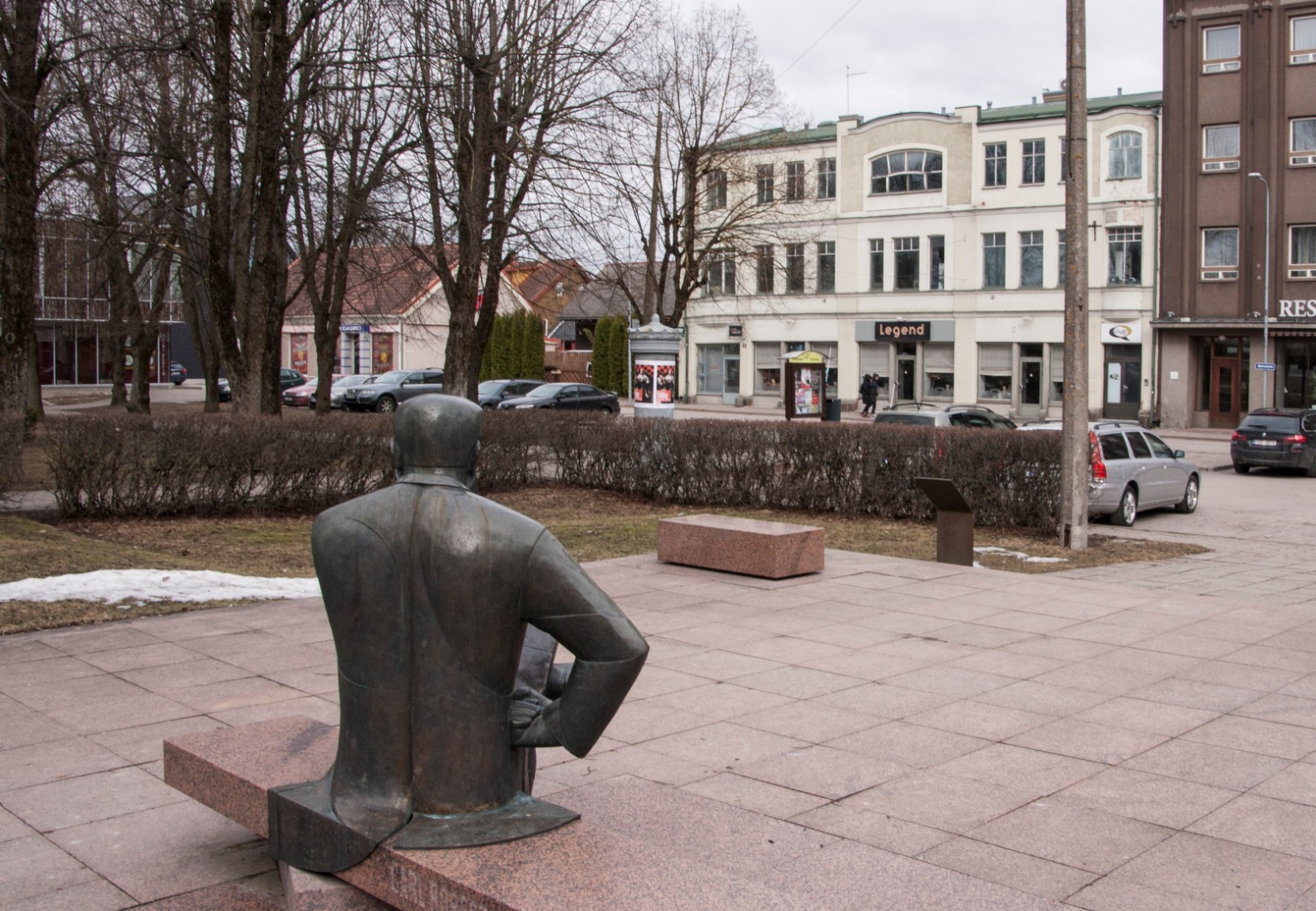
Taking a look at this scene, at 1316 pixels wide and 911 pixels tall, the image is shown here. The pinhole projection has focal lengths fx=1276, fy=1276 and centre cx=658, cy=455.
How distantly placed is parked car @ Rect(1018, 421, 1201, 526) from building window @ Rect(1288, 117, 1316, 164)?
26596 mm

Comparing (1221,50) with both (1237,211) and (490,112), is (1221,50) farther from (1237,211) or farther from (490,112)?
(490,112)

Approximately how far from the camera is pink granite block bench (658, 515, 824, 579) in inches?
441

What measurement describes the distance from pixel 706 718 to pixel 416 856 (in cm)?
352

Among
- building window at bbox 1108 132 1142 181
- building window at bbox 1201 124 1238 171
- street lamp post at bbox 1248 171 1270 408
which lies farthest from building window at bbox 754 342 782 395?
street lamp post at bbox 1248 171 1270 408

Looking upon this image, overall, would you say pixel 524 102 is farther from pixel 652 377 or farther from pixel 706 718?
pixel 706 718

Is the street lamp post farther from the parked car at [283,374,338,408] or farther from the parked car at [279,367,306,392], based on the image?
the parked car at [279,367,306,392]

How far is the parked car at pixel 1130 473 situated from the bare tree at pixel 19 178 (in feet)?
45.4

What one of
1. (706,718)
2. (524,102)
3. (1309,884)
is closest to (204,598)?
(706,718)

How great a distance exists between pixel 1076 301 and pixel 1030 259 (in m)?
34.0

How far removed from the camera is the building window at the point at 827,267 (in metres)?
51.1

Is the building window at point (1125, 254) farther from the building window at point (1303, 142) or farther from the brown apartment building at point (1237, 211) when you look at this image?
the building window at point (1303, 142)

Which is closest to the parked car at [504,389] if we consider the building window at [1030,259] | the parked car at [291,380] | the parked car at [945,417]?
the parked car at [291,380]

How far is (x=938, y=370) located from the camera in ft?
161

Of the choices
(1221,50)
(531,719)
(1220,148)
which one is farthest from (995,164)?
(531,719)
